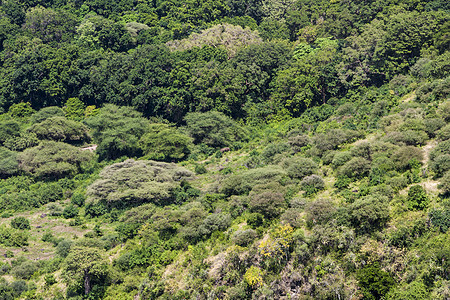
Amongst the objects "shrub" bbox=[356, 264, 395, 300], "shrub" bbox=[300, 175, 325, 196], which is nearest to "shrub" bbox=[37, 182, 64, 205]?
"shrub" bbox=[300, 175, 325, 196]

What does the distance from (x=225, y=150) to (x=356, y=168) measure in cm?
2471

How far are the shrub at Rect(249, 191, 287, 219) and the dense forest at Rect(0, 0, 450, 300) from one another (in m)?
0.13

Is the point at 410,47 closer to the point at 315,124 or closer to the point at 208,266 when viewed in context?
the point at 315,124

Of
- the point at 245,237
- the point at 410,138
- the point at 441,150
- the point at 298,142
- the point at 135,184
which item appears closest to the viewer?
→ the point at 245,237

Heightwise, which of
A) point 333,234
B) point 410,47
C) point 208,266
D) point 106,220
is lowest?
point 106,220

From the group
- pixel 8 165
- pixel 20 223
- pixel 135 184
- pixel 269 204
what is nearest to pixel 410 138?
pixel 269 204

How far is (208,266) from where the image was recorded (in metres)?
45.8

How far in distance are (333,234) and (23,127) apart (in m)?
51.5

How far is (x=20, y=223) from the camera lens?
5956 centimetres

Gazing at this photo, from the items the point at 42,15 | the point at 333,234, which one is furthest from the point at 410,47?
the point at 42,15

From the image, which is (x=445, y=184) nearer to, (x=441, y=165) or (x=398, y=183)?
(x=441, y=165)

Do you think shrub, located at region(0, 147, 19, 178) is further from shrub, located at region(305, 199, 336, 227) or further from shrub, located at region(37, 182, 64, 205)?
shrub, located at region(305, 199, 336, 227)

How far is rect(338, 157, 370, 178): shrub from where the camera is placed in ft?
164

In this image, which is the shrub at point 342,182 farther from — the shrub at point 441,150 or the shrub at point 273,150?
the shrub at point 273,150
